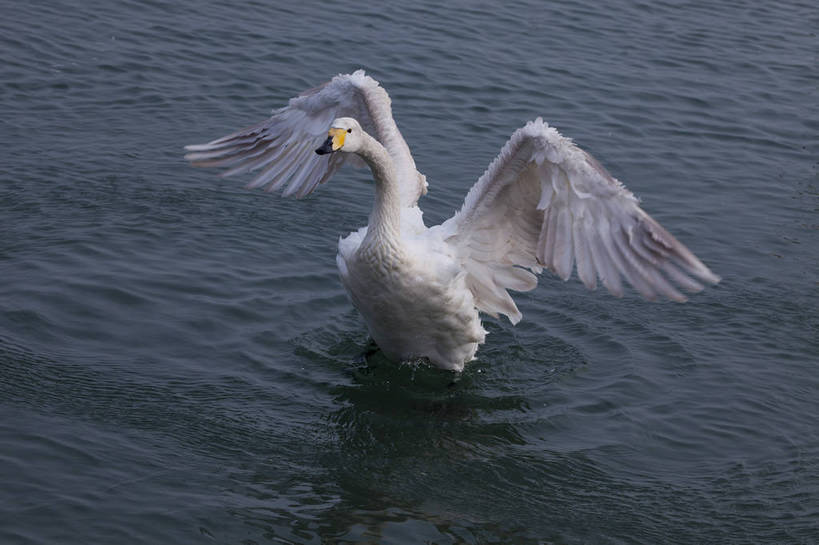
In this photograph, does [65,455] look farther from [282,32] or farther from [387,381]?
[282,32]

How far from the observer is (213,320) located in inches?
310

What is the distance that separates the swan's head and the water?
1660 mm

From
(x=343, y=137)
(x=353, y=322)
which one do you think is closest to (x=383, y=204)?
(x=343, y=137)

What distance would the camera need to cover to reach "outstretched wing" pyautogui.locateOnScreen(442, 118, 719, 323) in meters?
6.07

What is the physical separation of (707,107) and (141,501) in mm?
9438

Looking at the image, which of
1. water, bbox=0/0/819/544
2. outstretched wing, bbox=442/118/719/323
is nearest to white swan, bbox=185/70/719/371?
outstretched wing, bbox=442/118/719/323

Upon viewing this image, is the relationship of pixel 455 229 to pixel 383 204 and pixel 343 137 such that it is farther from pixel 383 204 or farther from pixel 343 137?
pixel 343 137

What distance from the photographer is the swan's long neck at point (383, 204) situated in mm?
6941

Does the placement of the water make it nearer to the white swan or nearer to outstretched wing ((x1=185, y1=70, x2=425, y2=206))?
the white swan

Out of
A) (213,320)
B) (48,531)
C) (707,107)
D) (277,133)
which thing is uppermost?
(707,107)

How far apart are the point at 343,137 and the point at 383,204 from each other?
549mm

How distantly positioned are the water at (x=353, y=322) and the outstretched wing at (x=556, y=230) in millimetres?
916

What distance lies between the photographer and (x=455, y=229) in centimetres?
731

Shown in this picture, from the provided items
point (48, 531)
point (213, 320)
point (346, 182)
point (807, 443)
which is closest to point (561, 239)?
point (807, 443)
